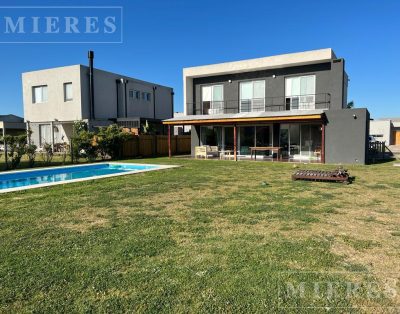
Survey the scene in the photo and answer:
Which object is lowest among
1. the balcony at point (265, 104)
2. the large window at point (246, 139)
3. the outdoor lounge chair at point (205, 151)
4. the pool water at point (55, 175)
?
the pool water at point (55, 175)

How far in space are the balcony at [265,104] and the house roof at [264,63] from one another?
7.58ft

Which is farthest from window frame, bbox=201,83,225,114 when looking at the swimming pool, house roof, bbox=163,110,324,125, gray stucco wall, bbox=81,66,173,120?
gray stucco wall, bbox=81,66,173,120

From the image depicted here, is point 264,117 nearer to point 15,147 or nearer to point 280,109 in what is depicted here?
point 280,109

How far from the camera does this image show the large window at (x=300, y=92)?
20625 millimetres

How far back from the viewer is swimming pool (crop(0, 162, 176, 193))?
490 inches

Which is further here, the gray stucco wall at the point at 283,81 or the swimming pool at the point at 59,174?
the gray stucco wall at the point at 283,81

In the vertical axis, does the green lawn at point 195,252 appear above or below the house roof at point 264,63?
below

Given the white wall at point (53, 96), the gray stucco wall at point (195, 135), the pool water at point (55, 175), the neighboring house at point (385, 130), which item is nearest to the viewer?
the pool water at point (55, 175)

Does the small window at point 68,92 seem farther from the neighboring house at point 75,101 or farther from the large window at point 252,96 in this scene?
the large window at point 252,96

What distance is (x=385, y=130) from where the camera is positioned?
4450cm

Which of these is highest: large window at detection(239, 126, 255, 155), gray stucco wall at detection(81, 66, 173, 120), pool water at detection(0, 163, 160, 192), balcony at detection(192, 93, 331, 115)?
gray stucco wall at detection(81, 66, 173, 120)

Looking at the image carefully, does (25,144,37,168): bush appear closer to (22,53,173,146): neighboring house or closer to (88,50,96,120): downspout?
(22,53,173,146): neighboring house

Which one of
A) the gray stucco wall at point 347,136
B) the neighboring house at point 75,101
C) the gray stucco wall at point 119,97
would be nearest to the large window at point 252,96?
the gray stucco wall at point 347,136

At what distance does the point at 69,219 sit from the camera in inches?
240
